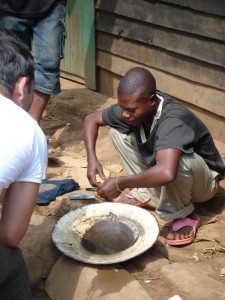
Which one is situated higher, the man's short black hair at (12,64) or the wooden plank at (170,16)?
the man's short black hair at (12,64)

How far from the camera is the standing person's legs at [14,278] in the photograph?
2.21 m

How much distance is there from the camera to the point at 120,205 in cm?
333

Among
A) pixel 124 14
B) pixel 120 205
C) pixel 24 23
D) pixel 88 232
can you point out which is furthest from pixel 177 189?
pixel 124 14

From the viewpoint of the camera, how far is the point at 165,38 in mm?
4836

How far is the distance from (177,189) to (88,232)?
62 centimetres

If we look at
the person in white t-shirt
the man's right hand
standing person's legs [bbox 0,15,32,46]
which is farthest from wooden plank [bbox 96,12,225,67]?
the person in white t-shirt

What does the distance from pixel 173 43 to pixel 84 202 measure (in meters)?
1.94

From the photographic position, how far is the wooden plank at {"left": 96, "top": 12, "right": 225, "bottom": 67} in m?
4.38

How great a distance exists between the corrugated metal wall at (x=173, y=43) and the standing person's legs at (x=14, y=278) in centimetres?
267

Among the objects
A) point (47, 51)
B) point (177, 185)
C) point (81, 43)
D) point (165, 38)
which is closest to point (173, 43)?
point (165, 38)

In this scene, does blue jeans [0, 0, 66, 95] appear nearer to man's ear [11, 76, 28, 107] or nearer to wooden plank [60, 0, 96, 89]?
wooden plank [60, 0, 96, 89]

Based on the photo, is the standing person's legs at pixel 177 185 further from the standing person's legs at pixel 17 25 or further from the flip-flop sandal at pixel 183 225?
the standing person's legs at pixel 17 25

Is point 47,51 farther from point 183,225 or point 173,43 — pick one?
point 183,225

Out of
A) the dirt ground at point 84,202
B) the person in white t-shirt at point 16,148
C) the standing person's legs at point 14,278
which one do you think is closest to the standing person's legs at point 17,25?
the dirt ground at point 84,202
